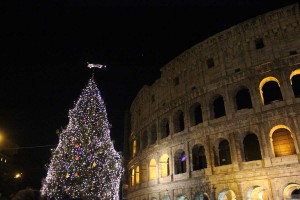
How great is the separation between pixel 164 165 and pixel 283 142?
1070 centimetres

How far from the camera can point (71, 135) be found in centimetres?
1769

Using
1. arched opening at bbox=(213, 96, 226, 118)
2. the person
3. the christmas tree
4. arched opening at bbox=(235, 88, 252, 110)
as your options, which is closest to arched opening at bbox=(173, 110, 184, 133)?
arched opening at bbox=(213, 96, 226, 118)

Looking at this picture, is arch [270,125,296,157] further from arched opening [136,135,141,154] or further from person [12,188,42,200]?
arched opening [136,135,141,154]

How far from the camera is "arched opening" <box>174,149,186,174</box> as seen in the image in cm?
2216

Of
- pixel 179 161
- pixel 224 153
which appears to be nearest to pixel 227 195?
pixel 224 153

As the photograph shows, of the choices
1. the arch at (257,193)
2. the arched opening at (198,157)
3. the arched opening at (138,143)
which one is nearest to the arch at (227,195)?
the arch at (257,193)

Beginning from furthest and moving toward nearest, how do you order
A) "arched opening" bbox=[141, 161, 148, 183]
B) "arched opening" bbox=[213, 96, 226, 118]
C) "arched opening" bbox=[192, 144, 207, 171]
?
"arched opening" bbox=[141, 161, 148, 183], "arched opening" bbox=[213, 96, 226, 118], "arched opening" bbox=[192, 144, 207, 171]

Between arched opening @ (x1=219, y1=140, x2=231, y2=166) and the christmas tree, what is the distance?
25.1 feet

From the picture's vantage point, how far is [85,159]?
56.7 feet

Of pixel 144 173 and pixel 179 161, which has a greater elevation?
pixel 179 161

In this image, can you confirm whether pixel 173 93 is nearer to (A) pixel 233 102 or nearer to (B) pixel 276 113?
(A) pixel 233 102

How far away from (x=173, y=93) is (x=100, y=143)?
923 cm

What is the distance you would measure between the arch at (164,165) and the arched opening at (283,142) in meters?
9.90

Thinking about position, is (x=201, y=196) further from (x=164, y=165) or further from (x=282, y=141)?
(x=282, y=141)
